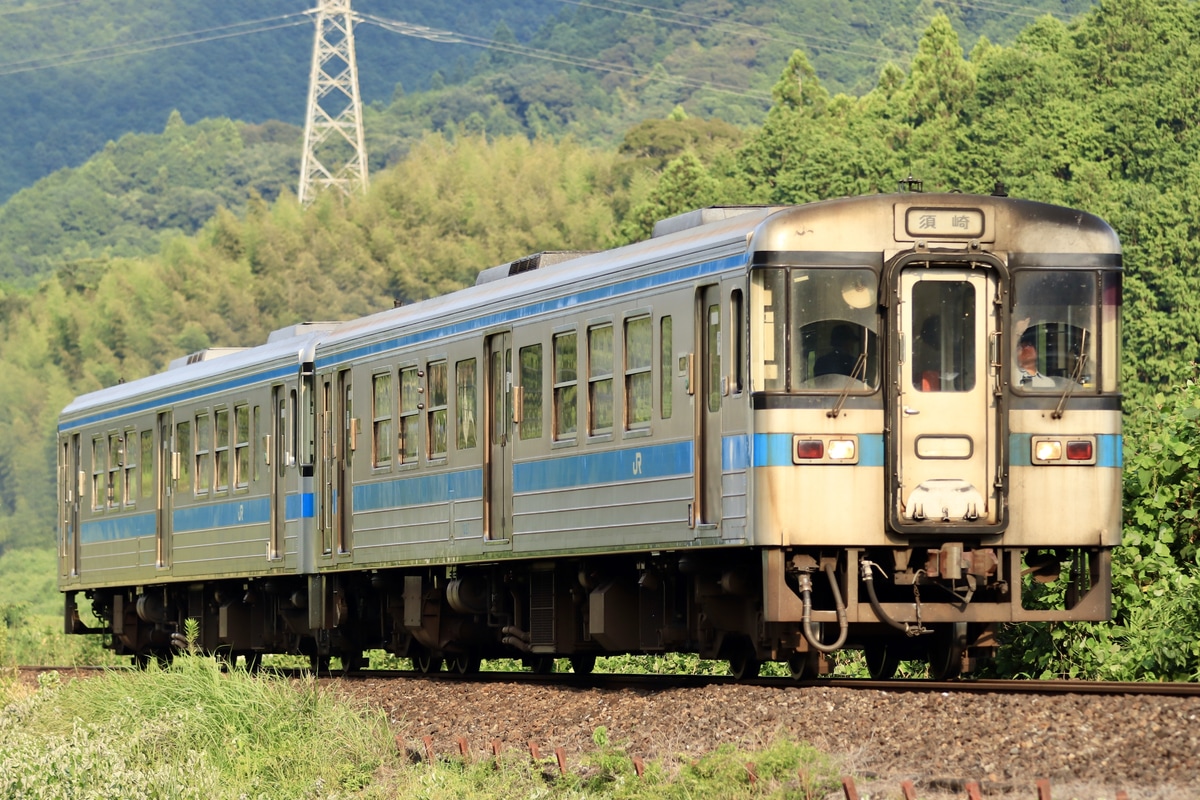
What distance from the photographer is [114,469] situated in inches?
982

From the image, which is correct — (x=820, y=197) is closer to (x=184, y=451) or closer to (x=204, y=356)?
(x=204, y=356)

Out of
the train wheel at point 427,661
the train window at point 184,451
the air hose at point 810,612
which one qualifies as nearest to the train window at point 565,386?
the air hose at point 810,612

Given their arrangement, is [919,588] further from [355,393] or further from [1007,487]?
[355,393]

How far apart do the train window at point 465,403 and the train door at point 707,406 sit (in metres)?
3.61

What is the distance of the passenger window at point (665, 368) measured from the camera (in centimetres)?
Answer: 1420

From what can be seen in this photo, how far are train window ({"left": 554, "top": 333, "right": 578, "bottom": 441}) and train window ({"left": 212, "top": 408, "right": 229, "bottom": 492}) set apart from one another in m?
7.06

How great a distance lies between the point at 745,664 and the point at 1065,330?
3010 millimetres


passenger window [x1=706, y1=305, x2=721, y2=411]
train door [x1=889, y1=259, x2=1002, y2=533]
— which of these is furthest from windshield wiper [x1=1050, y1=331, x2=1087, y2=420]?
passenger window [x1=706, y1=305, x2=721, y2=411]

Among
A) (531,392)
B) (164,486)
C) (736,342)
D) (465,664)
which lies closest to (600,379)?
(531,392)

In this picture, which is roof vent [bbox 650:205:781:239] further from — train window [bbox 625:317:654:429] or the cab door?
the cab door

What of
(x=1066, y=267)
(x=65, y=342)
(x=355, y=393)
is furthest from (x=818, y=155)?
(x=1066, y=267)

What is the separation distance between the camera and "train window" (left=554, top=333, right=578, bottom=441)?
1559 cm

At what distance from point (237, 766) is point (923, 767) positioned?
4.89 metres

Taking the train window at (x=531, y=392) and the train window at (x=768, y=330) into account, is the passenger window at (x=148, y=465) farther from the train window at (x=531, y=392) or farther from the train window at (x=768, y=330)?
the train window at (x=768, y=330)
